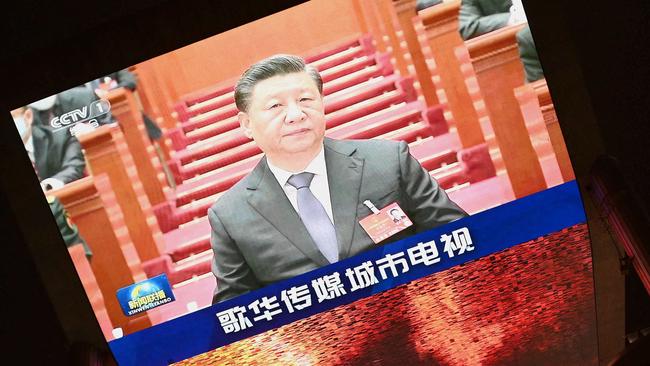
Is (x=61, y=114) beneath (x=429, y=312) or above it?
above

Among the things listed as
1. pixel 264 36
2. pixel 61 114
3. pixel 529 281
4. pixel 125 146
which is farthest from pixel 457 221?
pixel 61 114

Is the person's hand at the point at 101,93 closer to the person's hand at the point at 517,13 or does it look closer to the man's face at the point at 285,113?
the man's face at the point at 285,113

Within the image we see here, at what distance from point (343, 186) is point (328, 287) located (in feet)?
1.42

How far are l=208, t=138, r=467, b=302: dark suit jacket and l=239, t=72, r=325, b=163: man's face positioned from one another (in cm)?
9

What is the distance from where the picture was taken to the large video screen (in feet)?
12.1

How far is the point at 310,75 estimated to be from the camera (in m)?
3.70

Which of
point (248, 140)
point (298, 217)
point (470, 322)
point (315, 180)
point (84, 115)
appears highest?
point (84, 115)

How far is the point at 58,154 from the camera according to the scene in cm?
372

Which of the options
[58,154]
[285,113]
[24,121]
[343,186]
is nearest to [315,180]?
[343,186]

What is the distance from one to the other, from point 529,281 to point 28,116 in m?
2.23

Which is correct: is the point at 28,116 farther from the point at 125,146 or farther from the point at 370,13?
the point at 370,13

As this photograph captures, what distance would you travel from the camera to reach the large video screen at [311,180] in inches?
145

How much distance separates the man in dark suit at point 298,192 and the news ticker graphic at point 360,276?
0.17 feet

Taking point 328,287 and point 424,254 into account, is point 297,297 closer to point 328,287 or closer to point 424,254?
point 328,287
